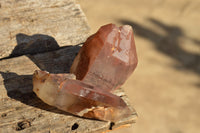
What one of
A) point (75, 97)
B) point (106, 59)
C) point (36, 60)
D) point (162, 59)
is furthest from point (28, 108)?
point (162, 59)

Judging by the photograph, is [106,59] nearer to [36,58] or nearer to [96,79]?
[96,79]

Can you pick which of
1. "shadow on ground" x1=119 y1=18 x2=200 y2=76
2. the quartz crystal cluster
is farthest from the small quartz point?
"shadow on ground" x1=119 y1=18 x2=200 y2=76

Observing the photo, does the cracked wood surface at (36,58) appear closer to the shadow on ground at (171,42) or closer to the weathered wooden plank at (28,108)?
the weathered wooden plank at (28,108)

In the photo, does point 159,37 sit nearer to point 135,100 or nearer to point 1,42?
point 135,100

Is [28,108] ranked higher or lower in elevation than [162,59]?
higher

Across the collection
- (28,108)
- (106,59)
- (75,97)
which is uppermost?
(106,59)

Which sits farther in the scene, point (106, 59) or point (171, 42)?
point (171, 42)

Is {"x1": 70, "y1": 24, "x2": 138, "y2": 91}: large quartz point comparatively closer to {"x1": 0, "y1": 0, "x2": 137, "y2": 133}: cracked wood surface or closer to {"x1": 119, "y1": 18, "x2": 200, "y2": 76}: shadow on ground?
{"x1": 0, "y1": 0, "x2": 137, "y2": 133}: cracked wood surface

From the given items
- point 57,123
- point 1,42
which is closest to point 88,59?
point 57,123
